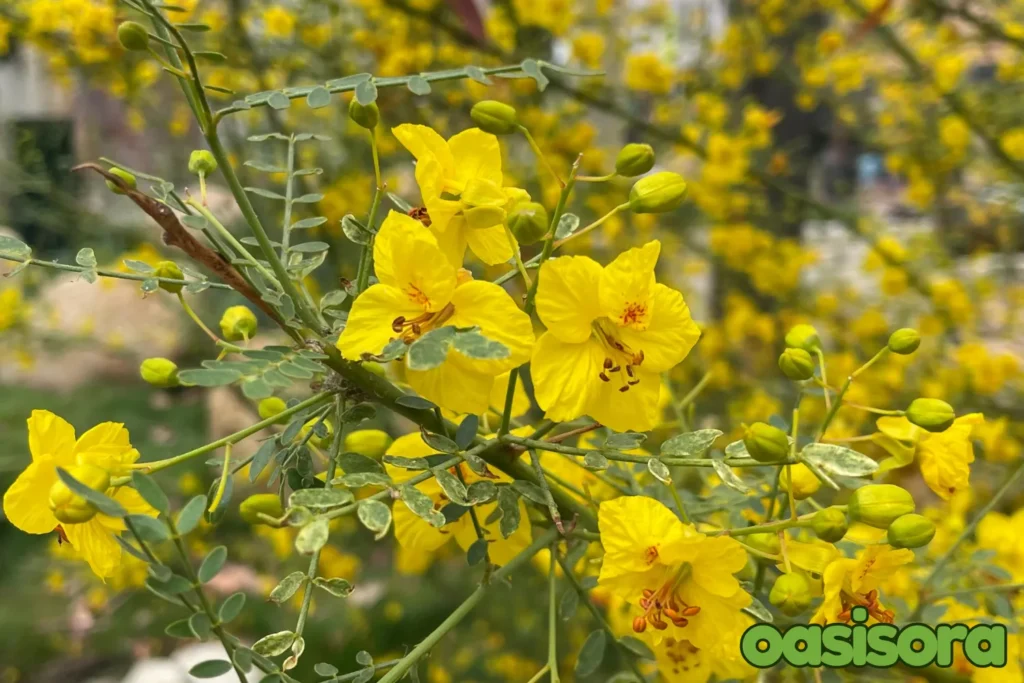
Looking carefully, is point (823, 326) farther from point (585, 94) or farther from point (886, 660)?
point (886, 660)

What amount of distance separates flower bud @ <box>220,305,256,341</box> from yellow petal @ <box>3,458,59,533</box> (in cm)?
14

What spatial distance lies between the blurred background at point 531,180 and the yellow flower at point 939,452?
450 mm

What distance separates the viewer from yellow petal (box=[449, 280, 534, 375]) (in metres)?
0.36

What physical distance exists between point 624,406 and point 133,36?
1.12ft

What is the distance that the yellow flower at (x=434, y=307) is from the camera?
363 millimetres

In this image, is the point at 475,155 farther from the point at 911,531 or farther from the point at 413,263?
the point at 911,531

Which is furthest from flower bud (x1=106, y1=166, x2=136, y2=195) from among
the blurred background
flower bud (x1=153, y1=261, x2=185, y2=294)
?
the blurred background

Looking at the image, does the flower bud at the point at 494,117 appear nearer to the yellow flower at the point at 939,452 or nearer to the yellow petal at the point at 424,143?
the yellow petal at the point at 424,143

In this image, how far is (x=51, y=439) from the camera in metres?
0.39

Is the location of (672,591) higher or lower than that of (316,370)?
lower

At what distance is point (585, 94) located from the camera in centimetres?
130

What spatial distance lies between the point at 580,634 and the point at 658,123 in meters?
1.14

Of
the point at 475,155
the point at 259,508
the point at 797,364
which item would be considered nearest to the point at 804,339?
the point at 797,364

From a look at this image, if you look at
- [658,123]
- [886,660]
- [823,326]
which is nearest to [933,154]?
[823,326]
